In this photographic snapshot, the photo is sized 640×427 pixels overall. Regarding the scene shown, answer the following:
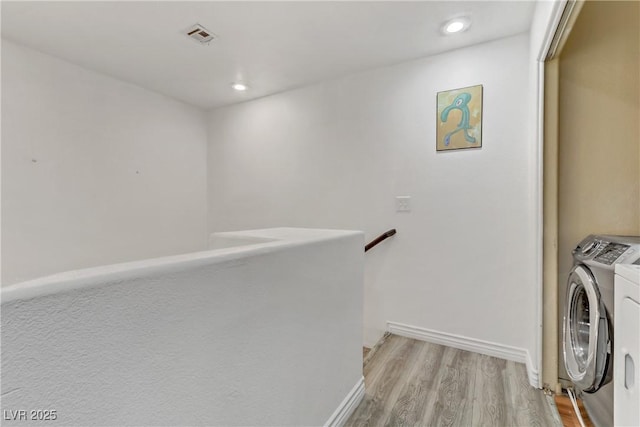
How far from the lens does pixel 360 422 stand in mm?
1411

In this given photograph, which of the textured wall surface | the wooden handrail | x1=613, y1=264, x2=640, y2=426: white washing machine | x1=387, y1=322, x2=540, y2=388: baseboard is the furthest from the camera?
the wooden handrail

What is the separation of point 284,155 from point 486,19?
6.42ft

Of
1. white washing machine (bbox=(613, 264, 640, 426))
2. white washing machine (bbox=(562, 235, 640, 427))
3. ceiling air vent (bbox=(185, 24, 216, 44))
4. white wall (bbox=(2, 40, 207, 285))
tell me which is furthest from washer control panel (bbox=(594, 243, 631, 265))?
white wall (bbox=(2, 40, 207, 285))

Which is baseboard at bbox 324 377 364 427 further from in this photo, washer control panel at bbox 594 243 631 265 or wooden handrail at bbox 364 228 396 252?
washer control panel at bbox 594 243 631 265

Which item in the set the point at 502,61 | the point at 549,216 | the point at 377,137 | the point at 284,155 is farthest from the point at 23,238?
the point at 502,61

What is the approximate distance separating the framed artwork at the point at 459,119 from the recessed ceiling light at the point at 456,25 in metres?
0.39

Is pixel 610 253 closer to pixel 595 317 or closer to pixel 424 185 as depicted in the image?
pixel 595 317

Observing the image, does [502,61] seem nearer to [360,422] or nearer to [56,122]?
[360,422]

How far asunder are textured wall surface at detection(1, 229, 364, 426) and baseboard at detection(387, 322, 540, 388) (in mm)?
1180

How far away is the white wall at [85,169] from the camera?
210 centimetres

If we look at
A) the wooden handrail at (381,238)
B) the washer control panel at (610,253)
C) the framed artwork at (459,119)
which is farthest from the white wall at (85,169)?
the washer control panel at (610,253)

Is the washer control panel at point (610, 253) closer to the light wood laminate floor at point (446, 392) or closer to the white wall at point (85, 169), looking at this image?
the light wood laminate floor at point (446, 392)

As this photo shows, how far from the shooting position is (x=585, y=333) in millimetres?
1410

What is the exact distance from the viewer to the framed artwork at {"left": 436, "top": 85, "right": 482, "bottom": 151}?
2.04 metres
